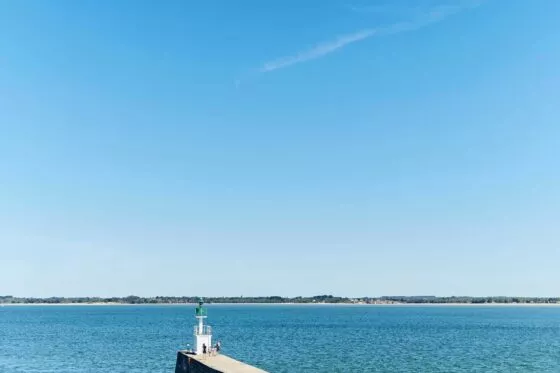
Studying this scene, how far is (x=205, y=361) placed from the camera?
3544 centimetres

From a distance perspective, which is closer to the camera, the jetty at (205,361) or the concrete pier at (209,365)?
the concrete pier at (209,365)

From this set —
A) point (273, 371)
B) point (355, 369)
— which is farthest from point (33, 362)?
point (355, 369)

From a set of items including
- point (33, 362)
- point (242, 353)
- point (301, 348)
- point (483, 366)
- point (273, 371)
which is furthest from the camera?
point (301, 348)

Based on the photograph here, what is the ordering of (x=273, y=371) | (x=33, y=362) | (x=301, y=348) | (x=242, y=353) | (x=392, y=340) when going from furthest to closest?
(x=392, y=340) → (x=301, y=348) → (x=242, y=353) → (x=33, y=362) → (x=273, y=371)

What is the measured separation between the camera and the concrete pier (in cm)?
3173

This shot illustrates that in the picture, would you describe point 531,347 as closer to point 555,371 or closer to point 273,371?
point 555,371

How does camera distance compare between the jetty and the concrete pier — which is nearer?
the concrete pier

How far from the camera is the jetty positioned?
32.1m

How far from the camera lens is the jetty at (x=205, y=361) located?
3215 cm

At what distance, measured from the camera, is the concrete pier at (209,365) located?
31727mm

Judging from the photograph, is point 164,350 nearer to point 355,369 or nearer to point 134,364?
point 134,364

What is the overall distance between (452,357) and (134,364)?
1119 inches

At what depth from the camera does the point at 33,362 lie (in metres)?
53.8

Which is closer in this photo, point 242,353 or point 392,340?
point 242,353
